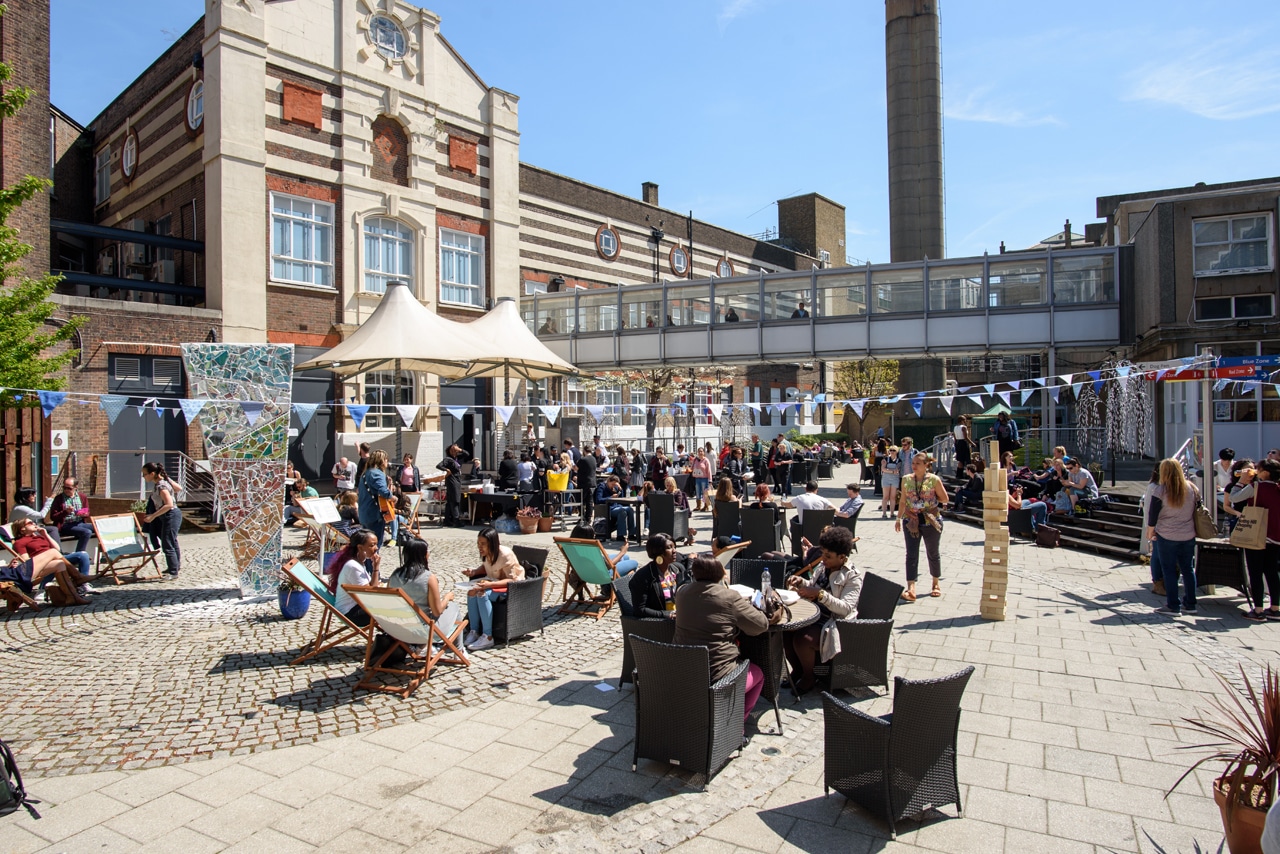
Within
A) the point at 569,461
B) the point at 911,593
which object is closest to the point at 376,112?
the point at 569,461

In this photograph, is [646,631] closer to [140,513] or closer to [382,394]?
[140,513]

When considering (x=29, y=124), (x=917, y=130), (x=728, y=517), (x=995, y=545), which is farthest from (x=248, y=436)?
(x=917, y=130)

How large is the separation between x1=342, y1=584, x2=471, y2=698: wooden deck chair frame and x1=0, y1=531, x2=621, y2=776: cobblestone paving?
128 millimetres

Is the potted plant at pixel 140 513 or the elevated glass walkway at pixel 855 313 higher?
the elevated glass walkway at pixel 855 313

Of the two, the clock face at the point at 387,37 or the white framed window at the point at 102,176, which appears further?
the white framed window at the point at 102,176

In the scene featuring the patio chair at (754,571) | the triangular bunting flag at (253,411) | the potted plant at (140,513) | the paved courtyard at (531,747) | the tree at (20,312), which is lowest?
the paved courtyard at (531,747)

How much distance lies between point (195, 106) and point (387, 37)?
591 centimetres

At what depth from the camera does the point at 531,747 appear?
5.00 meters

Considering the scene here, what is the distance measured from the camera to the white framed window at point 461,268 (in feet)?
81.6

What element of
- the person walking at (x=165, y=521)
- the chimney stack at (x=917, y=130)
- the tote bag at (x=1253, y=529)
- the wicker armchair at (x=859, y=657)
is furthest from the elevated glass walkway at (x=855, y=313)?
the chimney stack at (x=917, y=130)

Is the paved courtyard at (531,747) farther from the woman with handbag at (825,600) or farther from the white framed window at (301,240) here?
the white framed window at (301,240)

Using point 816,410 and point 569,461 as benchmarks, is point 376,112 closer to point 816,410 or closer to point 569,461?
point 569,461

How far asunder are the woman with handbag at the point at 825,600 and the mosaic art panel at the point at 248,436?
6.22 metres

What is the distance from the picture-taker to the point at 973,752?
4867mm
